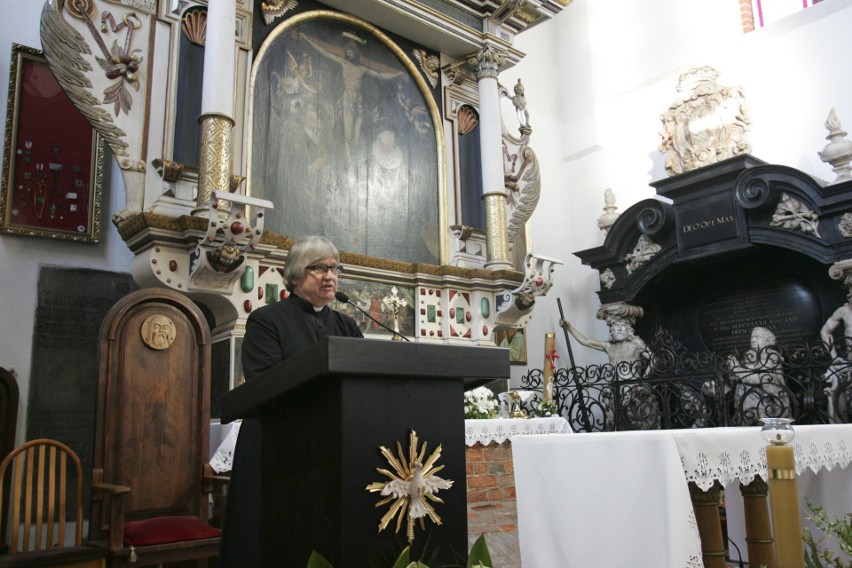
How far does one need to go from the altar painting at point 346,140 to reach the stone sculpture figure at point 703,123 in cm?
320

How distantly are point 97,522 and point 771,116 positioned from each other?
7.73 m

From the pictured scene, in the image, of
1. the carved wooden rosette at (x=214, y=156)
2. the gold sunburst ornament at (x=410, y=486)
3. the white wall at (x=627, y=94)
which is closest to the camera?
the gold sunburst ornament at (x=410, y=486)

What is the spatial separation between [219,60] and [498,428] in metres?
3.17

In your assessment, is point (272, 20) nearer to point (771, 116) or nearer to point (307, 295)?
point (307, 295)

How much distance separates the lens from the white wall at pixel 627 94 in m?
8.01

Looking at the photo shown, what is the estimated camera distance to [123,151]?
5.04m

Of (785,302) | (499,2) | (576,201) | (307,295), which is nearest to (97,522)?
(307,295)

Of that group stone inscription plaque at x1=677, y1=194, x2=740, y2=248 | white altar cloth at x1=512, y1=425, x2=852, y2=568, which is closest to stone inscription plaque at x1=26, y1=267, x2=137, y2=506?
white altar cloth at x1=512, y1=425, x2=852, y2=568

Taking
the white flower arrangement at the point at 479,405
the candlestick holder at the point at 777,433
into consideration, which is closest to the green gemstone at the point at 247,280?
the white flower arrangement at the point at 479,405

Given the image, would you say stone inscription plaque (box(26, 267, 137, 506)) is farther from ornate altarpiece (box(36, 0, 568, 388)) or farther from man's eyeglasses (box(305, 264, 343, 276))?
man's eyeglasses (box(305, 264, 343, 276))

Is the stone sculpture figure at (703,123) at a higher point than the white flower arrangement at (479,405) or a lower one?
higher

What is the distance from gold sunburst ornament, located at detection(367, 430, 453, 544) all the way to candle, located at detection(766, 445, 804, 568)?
714 mm

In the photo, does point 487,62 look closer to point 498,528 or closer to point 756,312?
point 756,312

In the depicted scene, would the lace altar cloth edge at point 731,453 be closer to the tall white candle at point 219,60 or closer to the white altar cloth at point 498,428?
the white altar cloth at point 498,428
